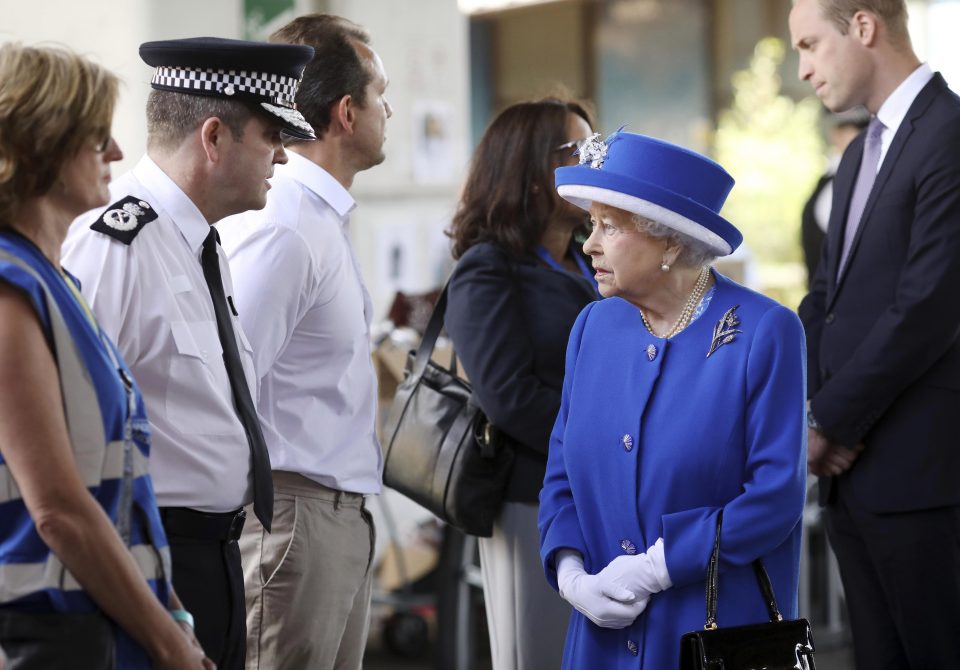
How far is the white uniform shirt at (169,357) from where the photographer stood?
177 centimetres

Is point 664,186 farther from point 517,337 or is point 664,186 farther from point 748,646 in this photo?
point 748,646

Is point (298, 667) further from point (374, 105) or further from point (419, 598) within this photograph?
point (419, 598)

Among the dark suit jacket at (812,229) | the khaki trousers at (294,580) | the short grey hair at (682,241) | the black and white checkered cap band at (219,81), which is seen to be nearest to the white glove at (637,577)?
the short grey hair at (682,241)

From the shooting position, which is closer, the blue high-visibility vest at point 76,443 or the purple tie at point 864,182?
the blue high-visibility vest at point 76,443

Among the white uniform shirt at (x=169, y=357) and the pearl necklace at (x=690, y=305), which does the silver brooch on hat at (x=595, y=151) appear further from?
the white uniform shirt at (x=169, y=357)

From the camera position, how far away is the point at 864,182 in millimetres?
2648

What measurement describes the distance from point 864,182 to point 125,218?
1.56 m

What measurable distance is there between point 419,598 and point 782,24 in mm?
8271

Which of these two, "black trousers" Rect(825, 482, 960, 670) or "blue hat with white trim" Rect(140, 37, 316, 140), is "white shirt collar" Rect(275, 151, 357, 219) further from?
"black trousers" Rect(825, 482, 960, 670)

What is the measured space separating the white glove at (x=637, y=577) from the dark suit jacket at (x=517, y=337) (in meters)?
0.54

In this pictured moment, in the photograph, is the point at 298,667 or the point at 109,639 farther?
the point at 298,667

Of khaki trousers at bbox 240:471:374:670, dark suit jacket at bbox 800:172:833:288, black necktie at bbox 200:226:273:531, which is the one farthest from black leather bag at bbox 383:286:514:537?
dark suit jacket at bbox 800:172:833:288

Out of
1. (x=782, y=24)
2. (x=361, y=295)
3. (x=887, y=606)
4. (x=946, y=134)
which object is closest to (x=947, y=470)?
(x=887, y=606)

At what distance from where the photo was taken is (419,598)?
15.1 ft
